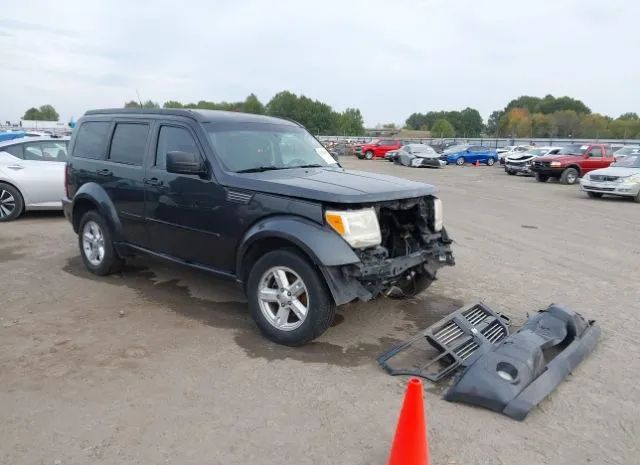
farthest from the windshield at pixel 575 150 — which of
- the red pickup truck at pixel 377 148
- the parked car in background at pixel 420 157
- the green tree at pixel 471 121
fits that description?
the green tree at pixel 471 121

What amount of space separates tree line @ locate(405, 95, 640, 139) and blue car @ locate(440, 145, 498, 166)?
3664 cm

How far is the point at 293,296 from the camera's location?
4352mm

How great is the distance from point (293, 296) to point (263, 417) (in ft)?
3.95

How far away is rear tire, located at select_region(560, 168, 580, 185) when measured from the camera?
22672mm

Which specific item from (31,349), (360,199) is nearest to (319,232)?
(360,199)

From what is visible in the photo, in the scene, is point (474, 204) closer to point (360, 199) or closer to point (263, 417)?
point (360, 199)

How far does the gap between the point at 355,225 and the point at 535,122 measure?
103 metres

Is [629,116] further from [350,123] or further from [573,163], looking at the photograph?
[573,163]

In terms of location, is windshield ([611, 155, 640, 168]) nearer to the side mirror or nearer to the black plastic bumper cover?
the black plastic bumper cover

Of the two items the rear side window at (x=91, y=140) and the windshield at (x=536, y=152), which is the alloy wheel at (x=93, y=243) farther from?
the windshield at (x=536, y=152)

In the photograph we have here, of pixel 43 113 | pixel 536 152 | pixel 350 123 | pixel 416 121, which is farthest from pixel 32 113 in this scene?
pixel 536 152

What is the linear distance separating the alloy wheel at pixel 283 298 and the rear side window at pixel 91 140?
3070mm

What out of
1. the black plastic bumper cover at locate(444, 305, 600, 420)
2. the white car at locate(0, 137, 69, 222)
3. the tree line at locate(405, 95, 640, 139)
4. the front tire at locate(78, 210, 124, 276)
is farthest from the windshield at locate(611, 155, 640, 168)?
the tree line at locate(405, 95, 640, 139)

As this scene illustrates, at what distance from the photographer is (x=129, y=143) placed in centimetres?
591
